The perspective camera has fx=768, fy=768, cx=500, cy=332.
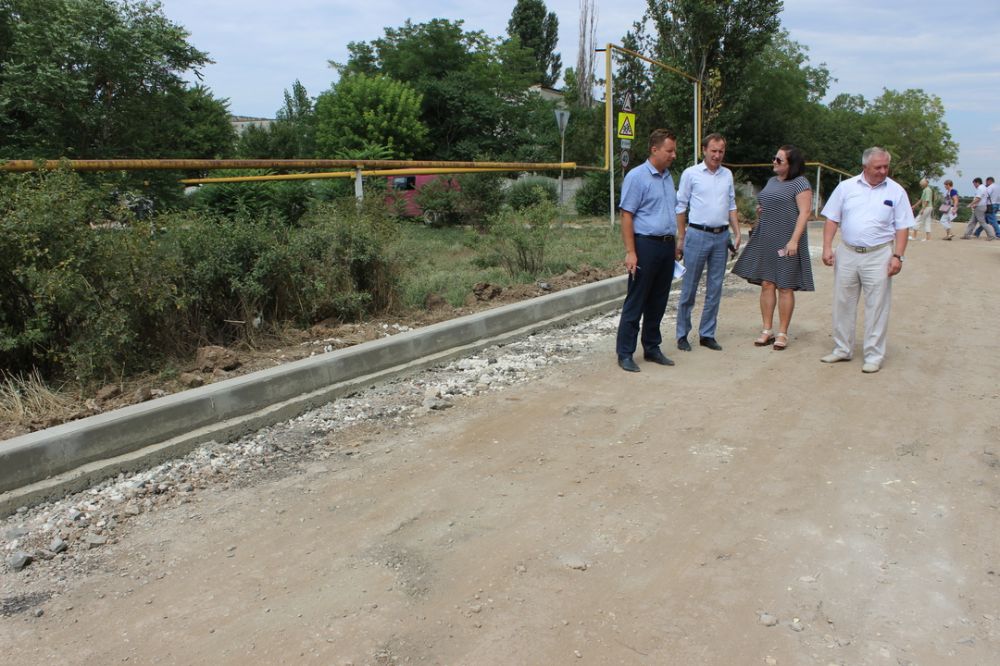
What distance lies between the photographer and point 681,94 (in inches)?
1232

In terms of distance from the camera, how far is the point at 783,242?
268 inches

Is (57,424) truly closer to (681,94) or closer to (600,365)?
(600,365)

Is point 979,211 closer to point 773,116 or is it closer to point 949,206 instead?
point 949,206

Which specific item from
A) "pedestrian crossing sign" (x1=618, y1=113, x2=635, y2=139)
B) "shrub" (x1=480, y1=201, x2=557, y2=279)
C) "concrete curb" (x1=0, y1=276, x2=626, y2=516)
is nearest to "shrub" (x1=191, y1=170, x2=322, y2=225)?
"shrub" (x1=480, y1=201, x2=557, y2=279)

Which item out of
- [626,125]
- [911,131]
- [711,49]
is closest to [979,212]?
[626,125]

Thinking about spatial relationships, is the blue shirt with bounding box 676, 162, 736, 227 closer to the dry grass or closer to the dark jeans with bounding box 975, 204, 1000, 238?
the dry grass

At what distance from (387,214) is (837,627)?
6.04 metres

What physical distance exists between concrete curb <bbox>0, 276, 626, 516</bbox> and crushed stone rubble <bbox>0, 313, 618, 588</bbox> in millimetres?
69

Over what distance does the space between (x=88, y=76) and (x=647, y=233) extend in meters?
14.3

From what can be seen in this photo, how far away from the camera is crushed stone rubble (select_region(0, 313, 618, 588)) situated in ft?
11.3

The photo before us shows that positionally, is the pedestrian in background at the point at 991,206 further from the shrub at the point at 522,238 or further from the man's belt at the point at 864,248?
the man's belt at the point at 864,248

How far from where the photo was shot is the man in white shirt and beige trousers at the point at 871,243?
6.07 m

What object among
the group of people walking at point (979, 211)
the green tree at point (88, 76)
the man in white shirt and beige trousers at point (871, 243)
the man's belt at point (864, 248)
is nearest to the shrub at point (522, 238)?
the man in white shirt and beige trousers at point (871, 243)

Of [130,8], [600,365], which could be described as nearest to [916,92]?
[130,8]
